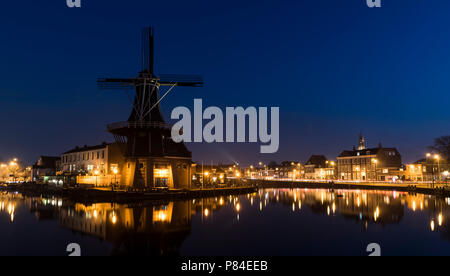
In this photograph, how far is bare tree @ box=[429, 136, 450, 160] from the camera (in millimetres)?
67938

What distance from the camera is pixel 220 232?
73.4ft

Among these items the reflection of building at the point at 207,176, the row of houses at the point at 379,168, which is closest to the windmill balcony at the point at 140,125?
the reflection of building at the point at 207,176

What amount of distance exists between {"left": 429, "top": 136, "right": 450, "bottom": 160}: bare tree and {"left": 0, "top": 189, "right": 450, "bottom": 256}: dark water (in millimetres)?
45470

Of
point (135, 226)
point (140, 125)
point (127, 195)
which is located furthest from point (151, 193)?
point (135, 226)

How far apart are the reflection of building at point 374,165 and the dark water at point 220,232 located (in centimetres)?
5798

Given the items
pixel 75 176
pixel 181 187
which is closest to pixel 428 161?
pixel 181 187

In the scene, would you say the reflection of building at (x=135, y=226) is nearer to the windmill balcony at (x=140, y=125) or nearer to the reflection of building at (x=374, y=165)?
the windmill balcony at (x=140, y=125)

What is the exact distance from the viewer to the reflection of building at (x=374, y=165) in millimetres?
85125

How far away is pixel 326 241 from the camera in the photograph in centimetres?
1981

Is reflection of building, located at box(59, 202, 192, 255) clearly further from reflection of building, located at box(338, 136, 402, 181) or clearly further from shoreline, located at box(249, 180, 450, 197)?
reflection of building, located at box(338, 136, 402, 181)

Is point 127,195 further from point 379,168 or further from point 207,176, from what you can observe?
point 379,168

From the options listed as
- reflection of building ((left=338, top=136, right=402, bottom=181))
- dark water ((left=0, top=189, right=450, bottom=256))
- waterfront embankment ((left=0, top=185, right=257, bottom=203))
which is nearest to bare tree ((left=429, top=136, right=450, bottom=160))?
reflection of building ((left=338, top=136, right=402, bottom=181))

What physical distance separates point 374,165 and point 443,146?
67.1 feet
